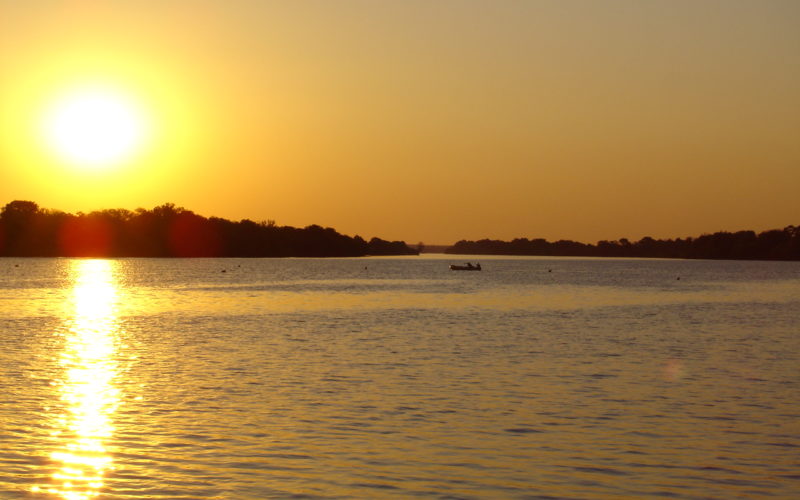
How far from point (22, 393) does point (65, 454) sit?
30.4 feet

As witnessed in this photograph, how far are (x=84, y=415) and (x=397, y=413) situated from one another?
8.01m

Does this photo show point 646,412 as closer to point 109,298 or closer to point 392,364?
point 392,364

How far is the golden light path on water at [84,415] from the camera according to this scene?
657 inches

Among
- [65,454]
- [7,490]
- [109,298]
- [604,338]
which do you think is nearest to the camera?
[7,490]

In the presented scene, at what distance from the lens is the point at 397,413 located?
23891mm

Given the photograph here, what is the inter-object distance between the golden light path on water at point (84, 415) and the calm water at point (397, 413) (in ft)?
0.25

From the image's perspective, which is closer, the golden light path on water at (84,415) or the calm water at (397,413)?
the golden light path on water at (84,415)

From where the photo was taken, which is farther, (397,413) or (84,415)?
(397,413)

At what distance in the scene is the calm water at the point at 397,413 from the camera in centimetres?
1705

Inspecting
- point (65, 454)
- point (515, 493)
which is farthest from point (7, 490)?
point (515, 493)

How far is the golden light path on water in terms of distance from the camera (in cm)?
1669

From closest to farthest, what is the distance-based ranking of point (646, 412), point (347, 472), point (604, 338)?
point (347, 472) → point (646, 412) → point (604, 338)

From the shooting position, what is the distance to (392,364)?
35094 mm

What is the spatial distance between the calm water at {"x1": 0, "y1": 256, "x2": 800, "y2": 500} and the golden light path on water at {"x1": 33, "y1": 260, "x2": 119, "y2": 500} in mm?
76
